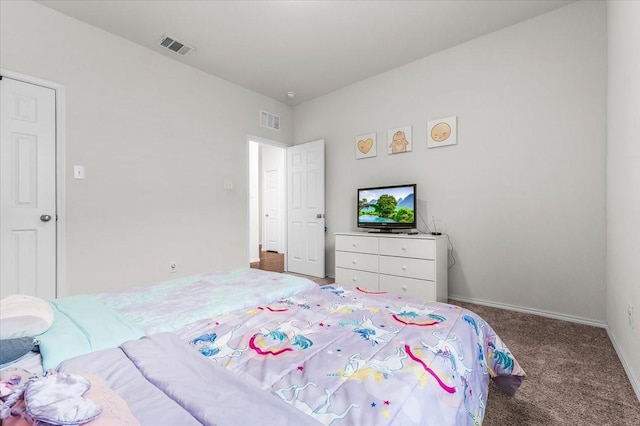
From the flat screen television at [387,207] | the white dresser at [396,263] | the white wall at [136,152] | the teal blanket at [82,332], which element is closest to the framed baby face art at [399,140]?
the flat screen television at [387,207]

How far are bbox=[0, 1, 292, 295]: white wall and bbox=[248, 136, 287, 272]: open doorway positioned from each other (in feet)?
6.22

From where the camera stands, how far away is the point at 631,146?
5.70 feet

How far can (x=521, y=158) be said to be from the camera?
286 cm

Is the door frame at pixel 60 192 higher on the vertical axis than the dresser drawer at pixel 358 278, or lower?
higher

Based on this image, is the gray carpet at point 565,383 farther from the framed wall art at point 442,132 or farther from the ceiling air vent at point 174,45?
the ceiling air vent at point 174,45

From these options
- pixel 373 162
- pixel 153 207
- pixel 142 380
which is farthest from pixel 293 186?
pixel 142 380

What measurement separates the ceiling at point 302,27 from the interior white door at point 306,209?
124 centimetres

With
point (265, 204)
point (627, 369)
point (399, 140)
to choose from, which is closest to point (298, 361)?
point (627, 369)

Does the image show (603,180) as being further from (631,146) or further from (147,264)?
(147,264)

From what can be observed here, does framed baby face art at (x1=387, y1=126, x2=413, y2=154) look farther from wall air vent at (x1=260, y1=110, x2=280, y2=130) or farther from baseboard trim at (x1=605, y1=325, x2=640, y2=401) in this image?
baseboard trim at (x1=605, y1=325, x2=640, y2=401)

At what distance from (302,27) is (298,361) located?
119 inches

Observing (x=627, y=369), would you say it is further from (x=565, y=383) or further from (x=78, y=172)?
(x=78, y=172)

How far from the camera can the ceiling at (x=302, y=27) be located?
8.52ft

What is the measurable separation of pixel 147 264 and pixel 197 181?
3.62ft
